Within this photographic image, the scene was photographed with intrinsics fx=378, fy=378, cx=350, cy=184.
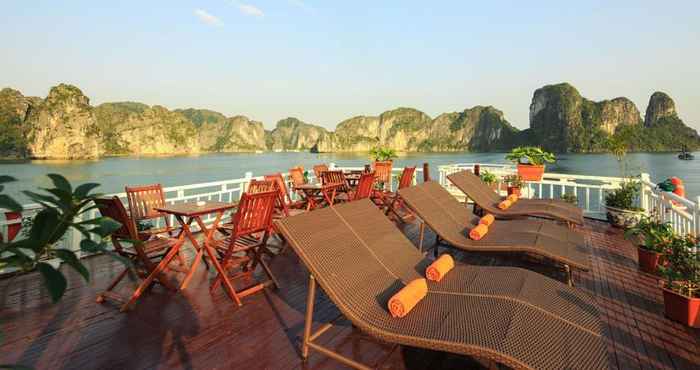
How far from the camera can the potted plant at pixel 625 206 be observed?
557 centimetres

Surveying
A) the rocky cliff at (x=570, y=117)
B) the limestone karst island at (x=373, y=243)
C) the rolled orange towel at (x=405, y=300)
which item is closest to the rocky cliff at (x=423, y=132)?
the rocky cliff at (x=570, y=117)

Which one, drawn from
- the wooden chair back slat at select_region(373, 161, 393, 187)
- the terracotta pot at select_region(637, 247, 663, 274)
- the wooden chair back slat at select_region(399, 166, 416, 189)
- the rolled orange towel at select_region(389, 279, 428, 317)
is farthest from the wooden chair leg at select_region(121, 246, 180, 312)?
the wooden chair back slat at select_region(373, 161, 393, 187)

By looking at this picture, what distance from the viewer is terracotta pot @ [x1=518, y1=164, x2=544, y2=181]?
7.59 metres

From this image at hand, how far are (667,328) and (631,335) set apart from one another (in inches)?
12.9

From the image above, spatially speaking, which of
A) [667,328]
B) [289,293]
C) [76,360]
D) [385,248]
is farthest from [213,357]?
[667,328]

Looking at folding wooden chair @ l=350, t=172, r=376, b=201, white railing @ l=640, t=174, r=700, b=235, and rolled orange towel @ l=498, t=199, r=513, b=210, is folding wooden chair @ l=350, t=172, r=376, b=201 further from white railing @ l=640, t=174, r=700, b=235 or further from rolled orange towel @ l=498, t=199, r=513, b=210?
white railing @ l=640, t=174, r=700, b=235

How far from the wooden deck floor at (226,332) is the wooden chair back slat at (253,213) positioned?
1.90ft

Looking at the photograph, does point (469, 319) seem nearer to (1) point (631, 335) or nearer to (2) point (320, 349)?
(2) point (320, 349)

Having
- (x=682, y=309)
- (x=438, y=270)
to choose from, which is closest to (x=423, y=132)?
(x=682, y=309)

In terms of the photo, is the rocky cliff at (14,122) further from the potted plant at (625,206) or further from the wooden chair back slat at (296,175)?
the potted plant at (625,206)

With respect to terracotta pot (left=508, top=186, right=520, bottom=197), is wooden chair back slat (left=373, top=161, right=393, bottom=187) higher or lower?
higher

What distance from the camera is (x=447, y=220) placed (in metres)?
3.98

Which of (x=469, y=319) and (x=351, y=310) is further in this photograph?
(x=351, y=310)

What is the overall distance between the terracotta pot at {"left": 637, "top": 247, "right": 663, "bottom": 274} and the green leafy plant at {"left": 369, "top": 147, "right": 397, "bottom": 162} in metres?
5.97
